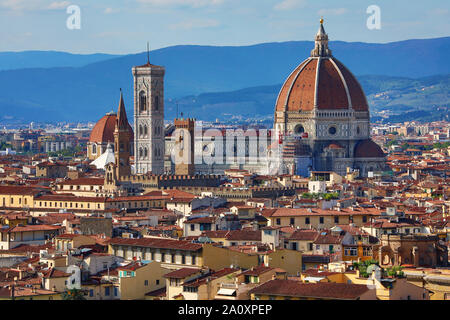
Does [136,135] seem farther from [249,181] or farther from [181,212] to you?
[181,212]

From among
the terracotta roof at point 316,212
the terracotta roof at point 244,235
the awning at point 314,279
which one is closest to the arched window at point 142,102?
the terracotta roof at point 316,212

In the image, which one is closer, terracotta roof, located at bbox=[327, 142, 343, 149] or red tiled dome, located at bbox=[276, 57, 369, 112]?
terracotta roof, located at bbox=[327, 142, 343, 149]

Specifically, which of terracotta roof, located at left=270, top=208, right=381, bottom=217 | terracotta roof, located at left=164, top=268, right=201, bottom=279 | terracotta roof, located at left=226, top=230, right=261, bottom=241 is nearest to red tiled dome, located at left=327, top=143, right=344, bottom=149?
terracotta roof, located at left=270, top=208, right=381, bottom=217

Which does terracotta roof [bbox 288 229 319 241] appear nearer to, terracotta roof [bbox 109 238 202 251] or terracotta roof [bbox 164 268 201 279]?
terracotta roof [bbox 109 238 202 251]

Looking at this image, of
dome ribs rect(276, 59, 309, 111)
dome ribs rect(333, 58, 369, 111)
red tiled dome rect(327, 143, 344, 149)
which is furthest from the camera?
dome ribs rect(276, 59, 309, 111)

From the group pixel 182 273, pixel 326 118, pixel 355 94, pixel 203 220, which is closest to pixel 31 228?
pixel 203 220

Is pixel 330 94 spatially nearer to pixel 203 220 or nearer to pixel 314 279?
pixel 203 220
